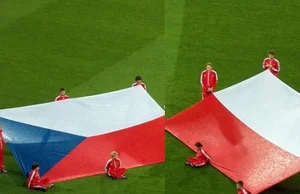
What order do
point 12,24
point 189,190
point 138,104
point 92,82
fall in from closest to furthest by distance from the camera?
point 189,190 < point 138,104 < point 92,82 < point 12,24

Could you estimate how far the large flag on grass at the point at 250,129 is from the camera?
42.8 feet

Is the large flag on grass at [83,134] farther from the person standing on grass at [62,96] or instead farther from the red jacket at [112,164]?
the person standing on grass at [62,96]

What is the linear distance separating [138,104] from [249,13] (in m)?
5.78

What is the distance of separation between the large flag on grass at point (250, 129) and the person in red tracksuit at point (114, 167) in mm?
1515

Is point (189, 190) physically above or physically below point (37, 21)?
below

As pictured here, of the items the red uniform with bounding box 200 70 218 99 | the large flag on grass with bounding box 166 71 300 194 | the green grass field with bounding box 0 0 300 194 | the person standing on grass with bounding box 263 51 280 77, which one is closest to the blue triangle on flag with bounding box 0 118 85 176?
the green grass field with bounding box 0 0 300 194

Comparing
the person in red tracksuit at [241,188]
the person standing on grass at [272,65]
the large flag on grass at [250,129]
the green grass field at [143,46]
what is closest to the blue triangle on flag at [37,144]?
the green grass field at [143,46]

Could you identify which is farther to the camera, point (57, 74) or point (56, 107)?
point (57, 74)

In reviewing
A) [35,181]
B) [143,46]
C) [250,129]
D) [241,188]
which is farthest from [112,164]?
[143,46]

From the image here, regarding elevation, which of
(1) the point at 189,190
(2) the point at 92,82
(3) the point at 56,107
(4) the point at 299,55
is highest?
(4) the point at 299,55

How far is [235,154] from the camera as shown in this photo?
45.0 feet

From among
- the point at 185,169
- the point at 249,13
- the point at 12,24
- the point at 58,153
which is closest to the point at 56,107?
the point at 58,153

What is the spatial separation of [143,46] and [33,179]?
19.3 feet

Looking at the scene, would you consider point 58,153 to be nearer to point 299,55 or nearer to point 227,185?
point 227,185
